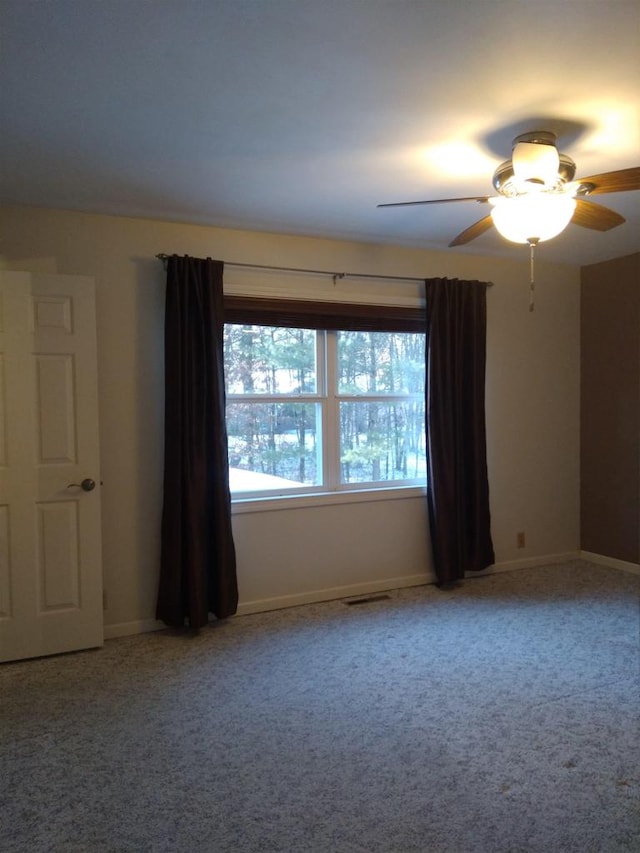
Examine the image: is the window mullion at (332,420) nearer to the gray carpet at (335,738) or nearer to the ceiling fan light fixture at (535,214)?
the gray carpet at (335,738)

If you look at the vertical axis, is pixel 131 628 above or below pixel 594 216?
below

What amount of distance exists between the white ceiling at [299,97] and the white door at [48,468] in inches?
23.3

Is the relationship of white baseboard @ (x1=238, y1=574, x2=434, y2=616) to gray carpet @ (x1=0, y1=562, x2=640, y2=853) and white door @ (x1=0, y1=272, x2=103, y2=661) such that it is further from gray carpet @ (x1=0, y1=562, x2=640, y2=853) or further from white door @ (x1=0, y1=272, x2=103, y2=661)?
white door @ (x1=0, y1=272, x2=103, y2=661)

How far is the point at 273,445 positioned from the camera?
12.6ft

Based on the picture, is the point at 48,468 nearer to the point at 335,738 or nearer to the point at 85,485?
the point at 85,485

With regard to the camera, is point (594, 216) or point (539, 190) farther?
point (594, 216)

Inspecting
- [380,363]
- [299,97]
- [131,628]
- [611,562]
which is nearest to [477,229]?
[299,97]

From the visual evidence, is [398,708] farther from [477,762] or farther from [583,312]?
[583,312]

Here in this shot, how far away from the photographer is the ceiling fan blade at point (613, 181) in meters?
2.08

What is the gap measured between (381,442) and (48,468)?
7.17ft

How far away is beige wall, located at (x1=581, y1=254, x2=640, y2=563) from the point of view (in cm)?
442

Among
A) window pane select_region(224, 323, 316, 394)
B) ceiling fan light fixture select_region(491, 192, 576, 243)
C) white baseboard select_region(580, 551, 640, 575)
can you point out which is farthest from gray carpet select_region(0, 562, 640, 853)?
ceiling fan light fixture select_region(491, 192, 576, 243)

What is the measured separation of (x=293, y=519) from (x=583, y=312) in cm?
299

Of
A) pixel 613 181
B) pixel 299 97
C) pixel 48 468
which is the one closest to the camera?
pixel 299 97
